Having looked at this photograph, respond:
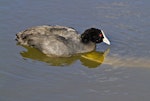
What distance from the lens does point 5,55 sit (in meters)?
→ 9.99

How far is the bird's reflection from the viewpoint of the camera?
10078 millimetres

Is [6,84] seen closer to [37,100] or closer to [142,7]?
[37,100]

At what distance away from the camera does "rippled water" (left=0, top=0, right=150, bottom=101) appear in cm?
848

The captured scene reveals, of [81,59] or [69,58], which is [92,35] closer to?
[81,59]

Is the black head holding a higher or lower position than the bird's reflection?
higher

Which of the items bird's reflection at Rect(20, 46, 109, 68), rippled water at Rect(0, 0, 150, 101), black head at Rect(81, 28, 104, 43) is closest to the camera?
rippled water at Rect(0, 0, 150, 101)

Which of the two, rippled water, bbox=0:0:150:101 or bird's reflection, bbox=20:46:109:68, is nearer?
rippled water, bbox=0:0:150:101

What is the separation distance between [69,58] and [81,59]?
0.29 m

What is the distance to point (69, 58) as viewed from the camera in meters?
10.3

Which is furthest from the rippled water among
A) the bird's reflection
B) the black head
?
the black head

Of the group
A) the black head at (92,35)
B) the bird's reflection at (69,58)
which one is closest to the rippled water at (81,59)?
the bird's reflection at (69,58)

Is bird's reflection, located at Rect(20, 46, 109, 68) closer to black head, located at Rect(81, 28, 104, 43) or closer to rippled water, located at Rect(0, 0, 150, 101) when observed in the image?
rippled water, located at Rect(0, 0, 150, 101)

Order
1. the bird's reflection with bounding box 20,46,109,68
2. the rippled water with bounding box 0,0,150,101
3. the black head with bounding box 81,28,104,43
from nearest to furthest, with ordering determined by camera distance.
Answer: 1. the rippled water with bounding box 0,0,150,101
2. the bird's reflection with bounding box 20,46,109,68
3. the black head with bounding box 81,28,104,43

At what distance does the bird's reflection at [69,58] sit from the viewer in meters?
10.1
